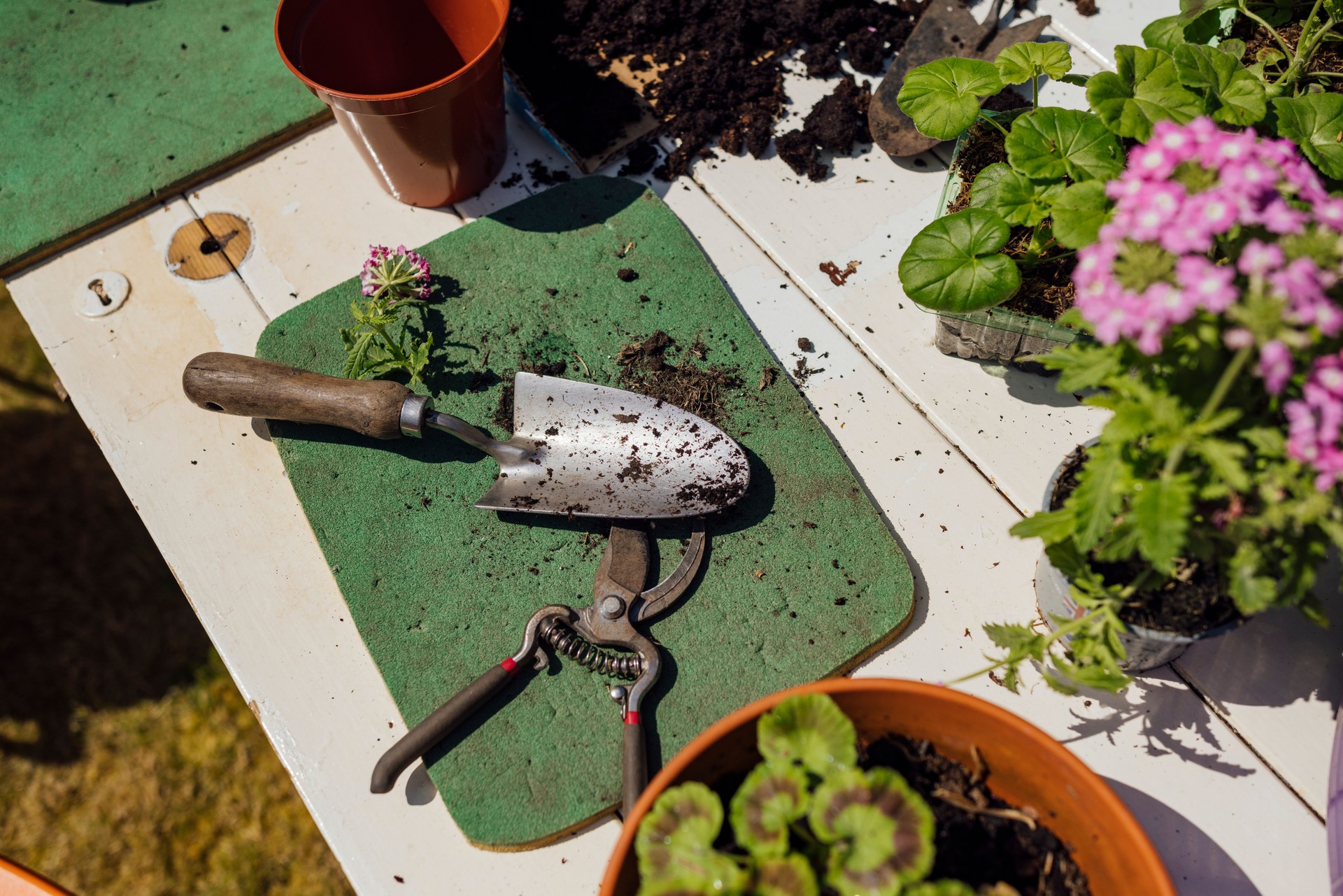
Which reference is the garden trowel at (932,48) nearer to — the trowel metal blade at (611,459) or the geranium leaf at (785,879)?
the trowel metal blade at (611,459)

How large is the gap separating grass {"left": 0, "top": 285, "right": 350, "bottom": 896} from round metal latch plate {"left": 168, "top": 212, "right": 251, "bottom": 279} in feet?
3.12

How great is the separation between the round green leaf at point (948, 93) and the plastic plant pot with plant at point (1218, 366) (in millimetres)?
378

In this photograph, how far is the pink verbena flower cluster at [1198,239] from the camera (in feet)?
2.64

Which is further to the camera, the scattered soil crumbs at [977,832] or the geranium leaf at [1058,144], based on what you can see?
the geranium leaf at [1058,144]

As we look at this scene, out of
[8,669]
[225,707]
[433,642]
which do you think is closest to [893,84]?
[433,642]

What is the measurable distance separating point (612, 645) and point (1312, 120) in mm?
1336

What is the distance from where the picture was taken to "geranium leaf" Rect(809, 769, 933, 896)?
2.83 ft

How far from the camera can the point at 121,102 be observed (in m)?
1.91

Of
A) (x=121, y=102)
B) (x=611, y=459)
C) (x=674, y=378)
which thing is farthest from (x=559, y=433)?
(x=121, y=102)

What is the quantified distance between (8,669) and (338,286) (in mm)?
1489

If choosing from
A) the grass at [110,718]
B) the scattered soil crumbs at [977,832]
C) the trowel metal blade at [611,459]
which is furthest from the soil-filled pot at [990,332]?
the grass at [110,718]

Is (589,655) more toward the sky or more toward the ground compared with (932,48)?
more toward the ground

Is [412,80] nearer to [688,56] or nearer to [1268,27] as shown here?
[688,56]

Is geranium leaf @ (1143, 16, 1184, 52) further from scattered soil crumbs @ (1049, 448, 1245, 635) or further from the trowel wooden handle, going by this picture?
the trowel wooden handle
